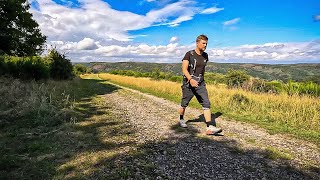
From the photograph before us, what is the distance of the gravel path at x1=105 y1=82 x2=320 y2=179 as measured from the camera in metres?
4.71

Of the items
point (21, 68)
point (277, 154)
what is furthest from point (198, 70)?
point (21, 68)

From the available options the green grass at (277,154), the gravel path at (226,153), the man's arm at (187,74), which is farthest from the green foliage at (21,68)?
the green grass at (277,154)

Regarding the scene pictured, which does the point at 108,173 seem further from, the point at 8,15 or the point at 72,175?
the point at 8,15

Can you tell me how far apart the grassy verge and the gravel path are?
406 millimetres

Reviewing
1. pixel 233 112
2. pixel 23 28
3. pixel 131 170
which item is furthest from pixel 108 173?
pixel 23 28

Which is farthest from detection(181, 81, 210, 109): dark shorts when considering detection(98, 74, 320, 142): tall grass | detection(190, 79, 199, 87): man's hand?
detection(98, 74, 320, 142): tall grass

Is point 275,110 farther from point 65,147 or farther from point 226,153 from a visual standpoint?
point 65,147

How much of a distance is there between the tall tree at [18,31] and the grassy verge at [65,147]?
11.3 meters

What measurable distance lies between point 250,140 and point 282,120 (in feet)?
12.7

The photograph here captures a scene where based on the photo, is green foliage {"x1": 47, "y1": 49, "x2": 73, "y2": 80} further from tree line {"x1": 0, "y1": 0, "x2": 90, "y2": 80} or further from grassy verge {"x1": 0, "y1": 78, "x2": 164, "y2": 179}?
grassy verge {"x1": 0, "y1": 78, "x2": 164, "y2": 179}

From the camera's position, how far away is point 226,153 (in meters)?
5.79

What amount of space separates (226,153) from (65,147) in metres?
3.34

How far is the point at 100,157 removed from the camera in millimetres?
5277

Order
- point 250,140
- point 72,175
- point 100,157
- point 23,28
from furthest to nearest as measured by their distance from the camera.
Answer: point 23,28 < point 250,140 < point 100,157 < point 72,175
